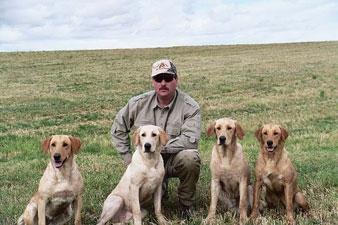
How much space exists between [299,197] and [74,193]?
269 centimetres

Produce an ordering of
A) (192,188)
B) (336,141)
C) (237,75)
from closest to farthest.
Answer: (192,188) → (336,141) → (237,75)

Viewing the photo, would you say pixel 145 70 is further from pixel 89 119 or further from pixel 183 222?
pixel 183 222

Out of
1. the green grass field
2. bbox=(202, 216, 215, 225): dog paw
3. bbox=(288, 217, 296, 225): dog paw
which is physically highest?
bbox=(288, 217, 296, 225): dog paw

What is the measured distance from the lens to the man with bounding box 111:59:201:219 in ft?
24.1

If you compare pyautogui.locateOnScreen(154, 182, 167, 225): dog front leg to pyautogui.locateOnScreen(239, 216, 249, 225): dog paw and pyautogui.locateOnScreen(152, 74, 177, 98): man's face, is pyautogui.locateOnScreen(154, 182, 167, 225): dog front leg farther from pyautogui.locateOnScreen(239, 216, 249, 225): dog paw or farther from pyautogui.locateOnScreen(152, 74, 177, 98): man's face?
pyautogui.locateOnScreen(152, 74, 177, 98): man's face

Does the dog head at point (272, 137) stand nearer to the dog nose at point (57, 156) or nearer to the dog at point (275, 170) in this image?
the dog at point (275, 170)

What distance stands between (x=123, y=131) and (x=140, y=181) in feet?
4.32

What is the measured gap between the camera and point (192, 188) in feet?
24.3

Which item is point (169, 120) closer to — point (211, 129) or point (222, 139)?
point (211, 129)

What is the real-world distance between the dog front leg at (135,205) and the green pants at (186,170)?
96 cm

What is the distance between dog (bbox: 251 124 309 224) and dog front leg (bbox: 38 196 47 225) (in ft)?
7.88

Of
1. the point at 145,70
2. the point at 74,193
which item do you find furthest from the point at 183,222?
the point at 145,70

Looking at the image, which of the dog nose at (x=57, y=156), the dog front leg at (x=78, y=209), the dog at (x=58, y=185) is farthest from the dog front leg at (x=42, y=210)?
the dog nose at (x=57, y=156)

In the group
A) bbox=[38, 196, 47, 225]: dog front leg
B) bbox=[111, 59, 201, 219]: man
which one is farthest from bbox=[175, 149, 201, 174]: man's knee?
bbox=[38, 196, 47, 225]: dog front leg
